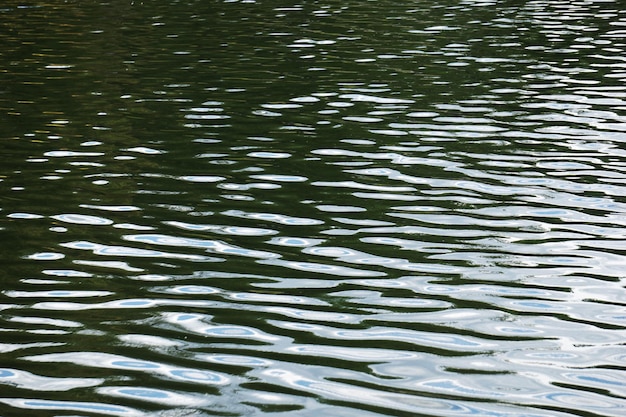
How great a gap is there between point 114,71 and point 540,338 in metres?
14.8

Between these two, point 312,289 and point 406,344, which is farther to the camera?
point 312,289

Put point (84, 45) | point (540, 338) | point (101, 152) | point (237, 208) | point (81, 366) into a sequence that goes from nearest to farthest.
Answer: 1. point (81, 366)
2. point (540, 338)
3. point (237, 208)
4. point (101, 152)
5. point (84, 45)

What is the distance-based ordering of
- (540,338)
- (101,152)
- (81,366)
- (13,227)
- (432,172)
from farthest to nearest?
(101,152), (432,172), (13,227), (540,338), (81,366)

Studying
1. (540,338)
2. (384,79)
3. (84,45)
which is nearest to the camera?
(540,338)

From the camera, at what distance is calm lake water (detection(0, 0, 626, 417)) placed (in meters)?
7.06

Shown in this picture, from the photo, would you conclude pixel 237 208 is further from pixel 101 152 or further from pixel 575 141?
pixel 575 141

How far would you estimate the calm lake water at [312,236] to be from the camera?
7.06 meters

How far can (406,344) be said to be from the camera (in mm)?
7688

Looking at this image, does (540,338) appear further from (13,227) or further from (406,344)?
(13,227)

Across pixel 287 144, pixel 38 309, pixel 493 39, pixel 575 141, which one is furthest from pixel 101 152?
pixel 493 39

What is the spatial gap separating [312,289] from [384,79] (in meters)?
11.8

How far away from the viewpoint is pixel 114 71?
20.8 m

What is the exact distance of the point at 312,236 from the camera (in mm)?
10406

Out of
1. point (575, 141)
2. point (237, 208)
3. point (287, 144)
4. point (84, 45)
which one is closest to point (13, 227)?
point (237, 208)
